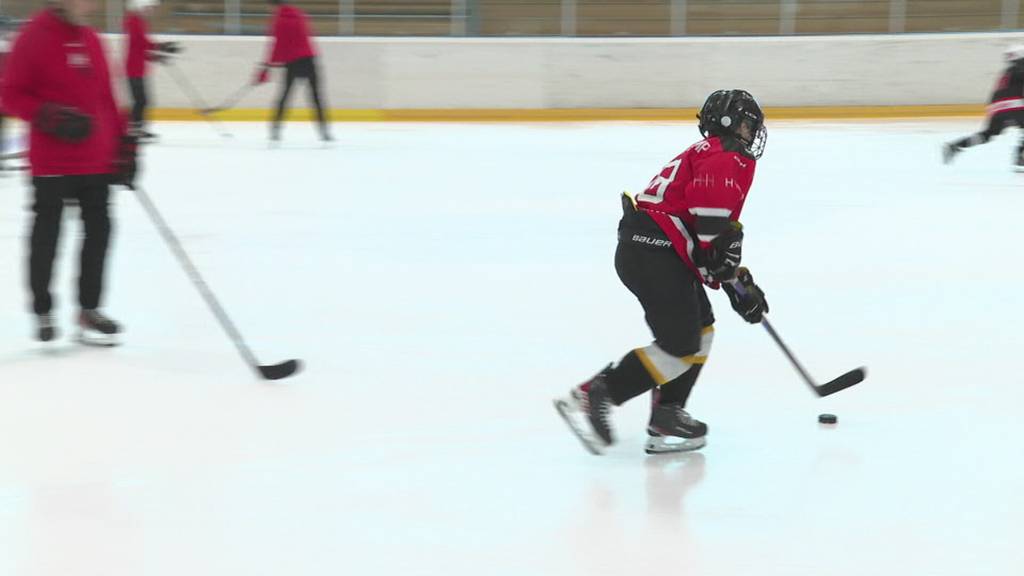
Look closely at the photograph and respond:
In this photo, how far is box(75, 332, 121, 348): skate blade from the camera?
406 cm

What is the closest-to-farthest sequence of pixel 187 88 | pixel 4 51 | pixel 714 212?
pixel 714 212
pixel 4 51
pixel 187 88

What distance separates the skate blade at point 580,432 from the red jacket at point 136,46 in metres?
7.52

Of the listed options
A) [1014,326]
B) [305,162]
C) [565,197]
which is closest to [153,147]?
[305,162]

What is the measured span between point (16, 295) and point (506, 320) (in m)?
1.96

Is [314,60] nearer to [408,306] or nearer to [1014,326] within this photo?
[408,306]

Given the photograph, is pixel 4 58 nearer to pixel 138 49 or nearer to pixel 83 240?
pixel 138 49

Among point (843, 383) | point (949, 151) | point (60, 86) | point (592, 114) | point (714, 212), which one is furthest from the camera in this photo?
point (592, 114)

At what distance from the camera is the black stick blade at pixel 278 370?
143 inches

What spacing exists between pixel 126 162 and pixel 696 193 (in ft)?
6.67

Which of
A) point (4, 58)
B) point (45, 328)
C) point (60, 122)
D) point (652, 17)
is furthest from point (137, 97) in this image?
point (60, 122)

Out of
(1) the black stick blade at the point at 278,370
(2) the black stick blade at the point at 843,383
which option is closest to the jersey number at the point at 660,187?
(2) the black stick blade at the point at 843,383

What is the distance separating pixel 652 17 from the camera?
42.8 ft

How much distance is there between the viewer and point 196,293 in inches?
191

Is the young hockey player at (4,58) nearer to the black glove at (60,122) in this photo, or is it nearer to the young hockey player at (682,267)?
the black glove at (60,122)
